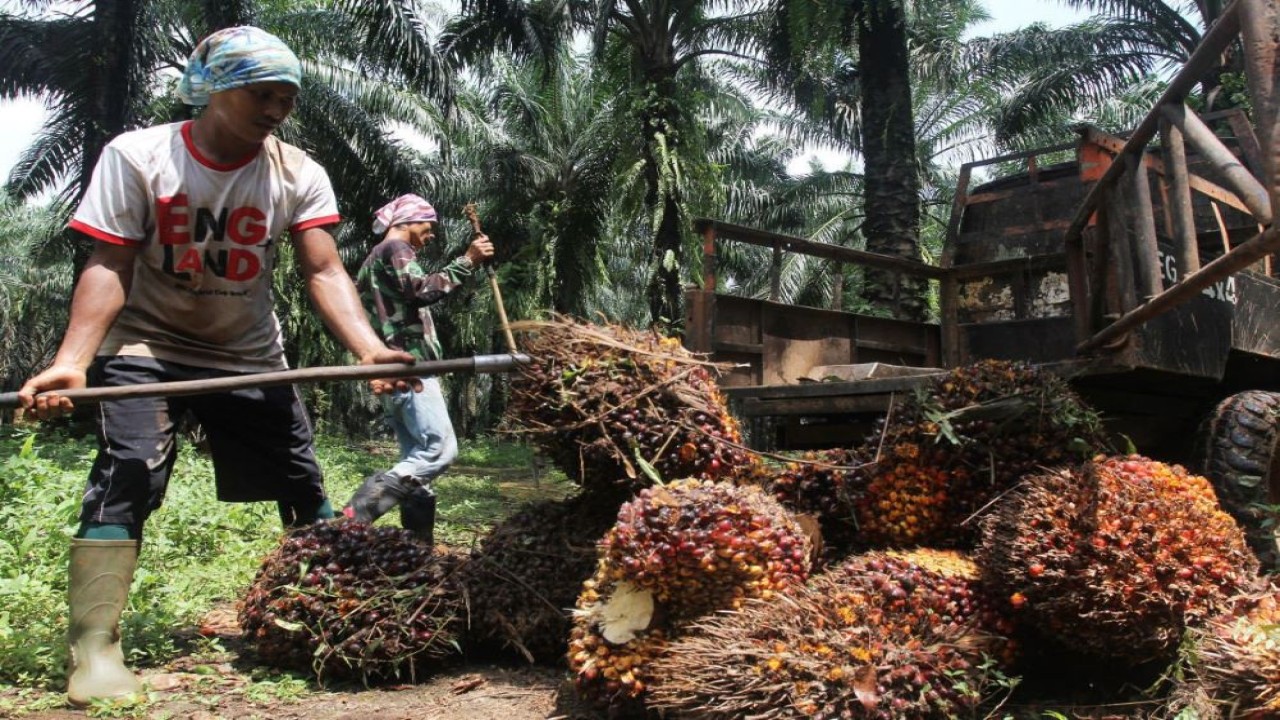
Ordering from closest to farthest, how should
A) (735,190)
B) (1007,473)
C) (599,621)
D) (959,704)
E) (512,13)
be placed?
1. (959,704)
2. (599,621)
3. (1007,473)
4. (512,13)
5. (735,190)

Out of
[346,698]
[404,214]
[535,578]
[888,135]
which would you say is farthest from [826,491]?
Answer: [888,135]

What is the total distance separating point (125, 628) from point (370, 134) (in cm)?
1973

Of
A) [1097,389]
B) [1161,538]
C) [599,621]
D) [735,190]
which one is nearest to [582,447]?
[599,621]

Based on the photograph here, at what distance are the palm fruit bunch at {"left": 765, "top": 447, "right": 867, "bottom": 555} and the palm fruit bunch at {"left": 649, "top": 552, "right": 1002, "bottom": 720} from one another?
0.77 meters

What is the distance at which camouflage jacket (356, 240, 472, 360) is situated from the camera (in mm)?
5352

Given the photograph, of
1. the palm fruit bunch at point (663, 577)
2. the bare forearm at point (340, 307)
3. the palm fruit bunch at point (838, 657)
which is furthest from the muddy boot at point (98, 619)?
the palm fruit bunch at point (838, 657)

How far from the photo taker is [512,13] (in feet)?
50.9

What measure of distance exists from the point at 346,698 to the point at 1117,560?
2.51 meters

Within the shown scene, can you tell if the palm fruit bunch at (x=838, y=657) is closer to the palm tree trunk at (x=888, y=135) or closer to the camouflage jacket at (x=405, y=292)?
the camouflage jacket at (x=405, y=292)

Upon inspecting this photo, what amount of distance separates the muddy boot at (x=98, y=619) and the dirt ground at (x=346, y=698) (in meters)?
0.10

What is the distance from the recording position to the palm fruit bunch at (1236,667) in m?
2.56

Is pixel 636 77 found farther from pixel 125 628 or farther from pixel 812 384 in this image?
pixel 125 628

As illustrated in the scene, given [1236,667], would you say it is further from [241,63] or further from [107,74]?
[107,74]

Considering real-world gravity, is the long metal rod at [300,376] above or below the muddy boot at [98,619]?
above
